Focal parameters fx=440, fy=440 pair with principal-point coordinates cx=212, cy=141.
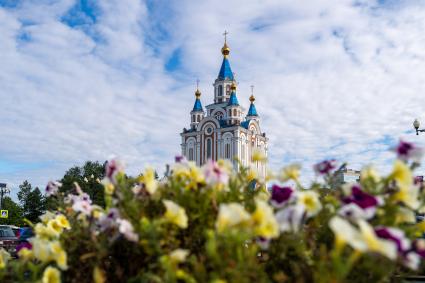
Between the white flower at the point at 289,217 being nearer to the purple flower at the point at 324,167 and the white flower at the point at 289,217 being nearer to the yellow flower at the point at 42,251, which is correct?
the purple flower at the point at 324,167

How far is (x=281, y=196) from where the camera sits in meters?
2.28

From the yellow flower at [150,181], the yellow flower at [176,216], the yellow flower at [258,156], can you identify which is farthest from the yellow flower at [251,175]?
the yellow flower at [176,216]

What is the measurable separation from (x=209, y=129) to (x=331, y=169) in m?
58.1

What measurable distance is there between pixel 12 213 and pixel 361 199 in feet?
205

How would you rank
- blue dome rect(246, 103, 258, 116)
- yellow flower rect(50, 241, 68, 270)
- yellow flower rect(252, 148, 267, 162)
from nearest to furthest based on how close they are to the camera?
yellow flower rect(50, 241, 68, 270) → yellow flower rect(252, 148, 267, 162) → blue dome rect(246, 103, 258, 116)

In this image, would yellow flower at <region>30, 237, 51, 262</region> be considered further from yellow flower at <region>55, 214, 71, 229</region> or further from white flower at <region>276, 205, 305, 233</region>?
white flower at <region>276, 205, 305, 233</region>

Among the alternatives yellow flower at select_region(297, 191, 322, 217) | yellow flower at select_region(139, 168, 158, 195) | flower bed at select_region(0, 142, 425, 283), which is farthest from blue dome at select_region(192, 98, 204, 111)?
yellow flower at select_region(297, 191, 322, 217)

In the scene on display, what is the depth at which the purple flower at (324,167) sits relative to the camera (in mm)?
2695

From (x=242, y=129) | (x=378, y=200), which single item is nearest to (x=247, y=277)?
(x=378, y=200)

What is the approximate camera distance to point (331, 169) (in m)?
2.71

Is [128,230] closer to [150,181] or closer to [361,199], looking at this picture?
[150,181]

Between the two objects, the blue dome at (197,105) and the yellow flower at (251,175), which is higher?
the blue dome at (197,105)

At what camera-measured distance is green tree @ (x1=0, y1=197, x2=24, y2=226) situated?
5328cm

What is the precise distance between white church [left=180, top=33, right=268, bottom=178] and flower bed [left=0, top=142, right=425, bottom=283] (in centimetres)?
5329
